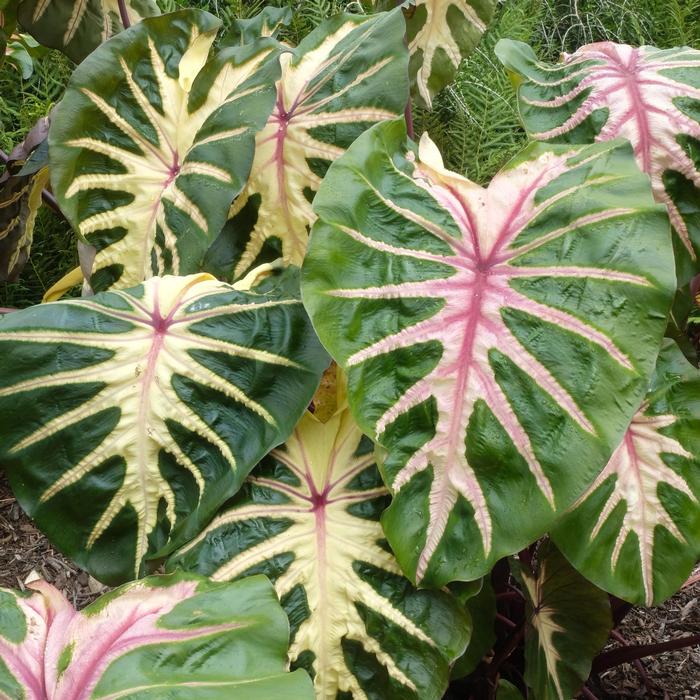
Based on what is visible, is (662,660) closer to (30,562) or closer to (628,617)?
(628,617)

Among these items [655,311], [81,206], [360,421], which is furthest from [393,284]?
[81,206]

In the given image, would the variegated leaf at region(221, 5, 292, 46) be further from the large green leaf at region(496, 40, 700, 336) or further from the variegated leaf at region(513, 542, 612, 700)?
the variegated leaf at region(513, 542, 612, 700)

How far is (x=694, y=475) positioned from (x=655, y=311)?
0.29 m

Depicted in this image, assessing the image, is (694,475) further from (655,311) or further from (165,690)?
(165,690)

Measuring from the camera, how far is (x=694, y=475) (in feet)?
3.20

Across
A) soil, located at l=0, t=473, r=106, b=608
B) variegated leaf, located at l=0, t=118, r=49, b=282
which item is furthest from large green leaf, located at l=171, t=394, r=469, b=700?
soil, located at l=0, t=473, r=106, b=608

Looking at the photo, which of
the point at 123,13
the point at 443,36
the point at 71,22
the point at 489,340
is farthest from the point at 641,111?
the point at 71,22

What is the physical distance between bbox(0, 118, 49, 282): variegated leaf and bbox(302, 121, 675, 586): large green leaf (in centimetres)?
87

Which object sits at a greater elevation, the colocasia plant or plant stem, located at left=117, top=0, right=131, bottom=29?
plant stem, located at left=117, top=0, right=131, bottom=29

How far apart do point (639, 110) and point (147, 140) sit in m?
0.71

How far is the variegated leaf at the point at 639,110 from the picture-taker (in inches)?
40.1

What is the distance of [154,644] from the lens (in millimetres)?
738

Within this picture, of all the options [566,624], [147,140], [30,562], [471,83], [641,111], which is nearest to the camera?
[641,111]

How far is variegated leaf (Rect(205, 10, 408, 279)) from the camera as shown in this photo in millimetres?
1129
